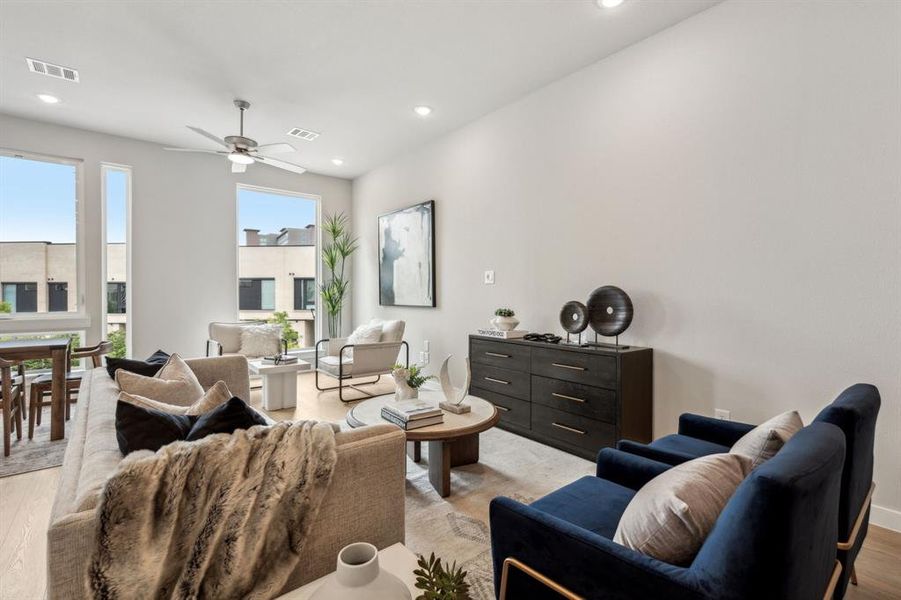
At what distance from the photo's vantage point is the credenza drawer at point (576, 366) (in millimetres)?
2805

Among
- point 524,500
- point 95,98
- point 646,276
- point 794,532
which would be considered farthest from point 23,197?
point 794,532

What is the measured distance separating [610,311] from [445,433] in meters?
1.52

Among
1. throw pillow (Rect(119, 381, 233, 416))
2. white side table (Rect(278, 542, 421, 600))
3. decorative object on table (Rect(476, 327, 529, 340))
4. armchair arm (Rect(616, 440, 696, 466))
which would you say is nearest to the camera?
white side table (Rect(278, 542, 421, 600))

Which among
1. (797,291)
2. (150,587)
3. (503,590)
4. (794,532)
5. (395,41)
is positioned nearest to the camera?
(794,532)

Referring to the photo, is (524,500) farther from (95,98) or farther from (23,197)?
(23,197)

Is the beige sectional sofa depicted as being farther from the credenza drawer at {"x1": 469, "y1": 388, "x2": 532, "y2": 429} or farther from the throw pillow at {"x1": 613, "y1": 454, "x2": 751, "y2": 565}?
the credenza drawer at {"x1": 469, "y1": 388, "x2": 532, "y2": 429}

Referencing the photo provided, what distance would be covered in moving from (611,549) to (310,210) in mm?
6262

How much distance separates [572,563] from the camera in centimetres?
106

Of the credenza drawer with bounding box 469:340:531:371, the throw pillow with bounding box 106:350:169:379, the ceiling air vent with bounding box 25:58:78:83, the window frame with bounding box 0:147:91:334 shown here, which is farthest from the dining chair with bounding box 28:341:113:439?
the credenza drawer with bounding box 469:340:531:371

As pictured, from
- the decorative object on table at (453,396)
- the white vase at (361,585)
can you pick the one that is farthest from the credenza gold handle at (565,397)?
the white vase at (361,585)

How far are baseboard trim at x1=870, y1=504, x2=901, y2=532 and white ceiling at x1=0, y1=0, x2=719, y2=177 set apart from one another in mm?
2981

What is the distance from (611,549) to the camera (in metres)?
1.00

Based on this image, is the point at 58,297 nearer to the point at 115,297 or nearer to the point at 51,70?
the point at 115,297

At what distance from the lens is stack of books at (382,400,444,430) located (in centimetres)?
239
